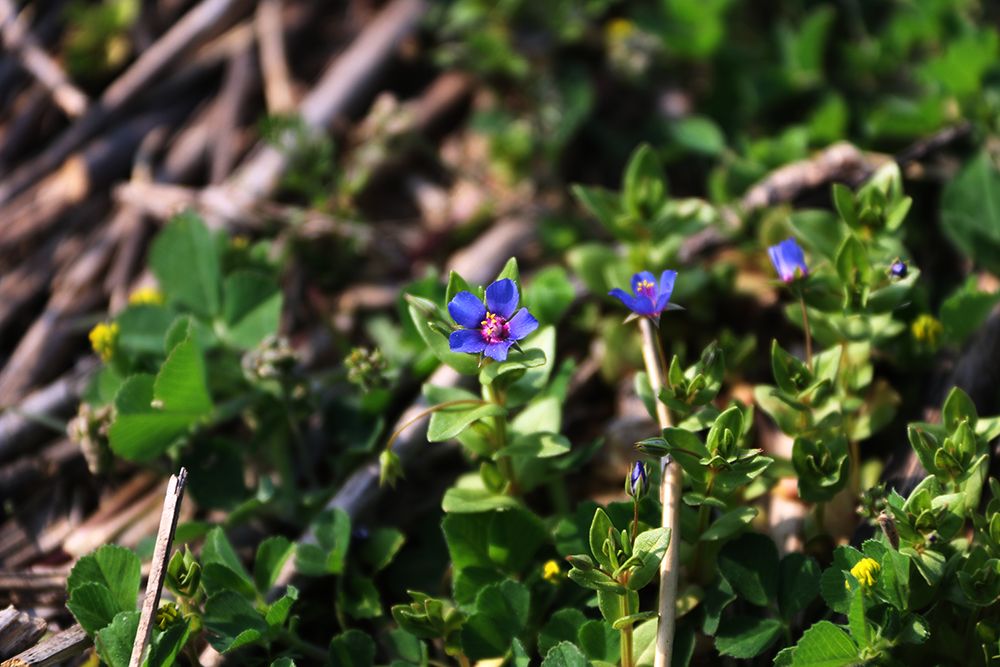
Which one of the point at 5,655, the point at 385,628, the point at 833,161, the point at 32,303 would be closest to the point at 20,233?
the point at 32,303

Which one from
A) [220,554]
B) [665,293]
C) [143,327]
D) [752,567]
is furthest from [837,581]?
[143,327]

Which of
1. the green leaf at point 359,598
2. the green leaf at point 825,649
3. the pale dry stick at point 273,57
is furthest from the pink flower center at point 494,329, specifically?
the pale dry stick at point 273,57

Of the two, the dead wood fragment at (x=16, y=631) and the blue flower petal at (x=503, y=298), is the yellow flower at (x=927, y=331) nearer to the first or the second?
the blue flower petal at (x=503, y=298)

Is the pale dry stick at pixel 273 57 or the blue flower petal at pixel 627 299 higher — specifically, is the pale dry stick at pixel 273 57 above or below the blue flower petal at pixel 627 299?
above

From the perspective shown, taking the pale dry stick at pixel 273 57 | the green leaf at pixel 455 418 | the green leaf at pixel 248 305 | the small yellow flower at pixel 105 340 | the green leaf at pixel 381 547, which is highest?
the pale dry stick at pixel 273 57

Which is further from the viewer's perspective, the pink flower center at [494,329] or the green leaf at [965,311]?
the green leaf at [965,311]
